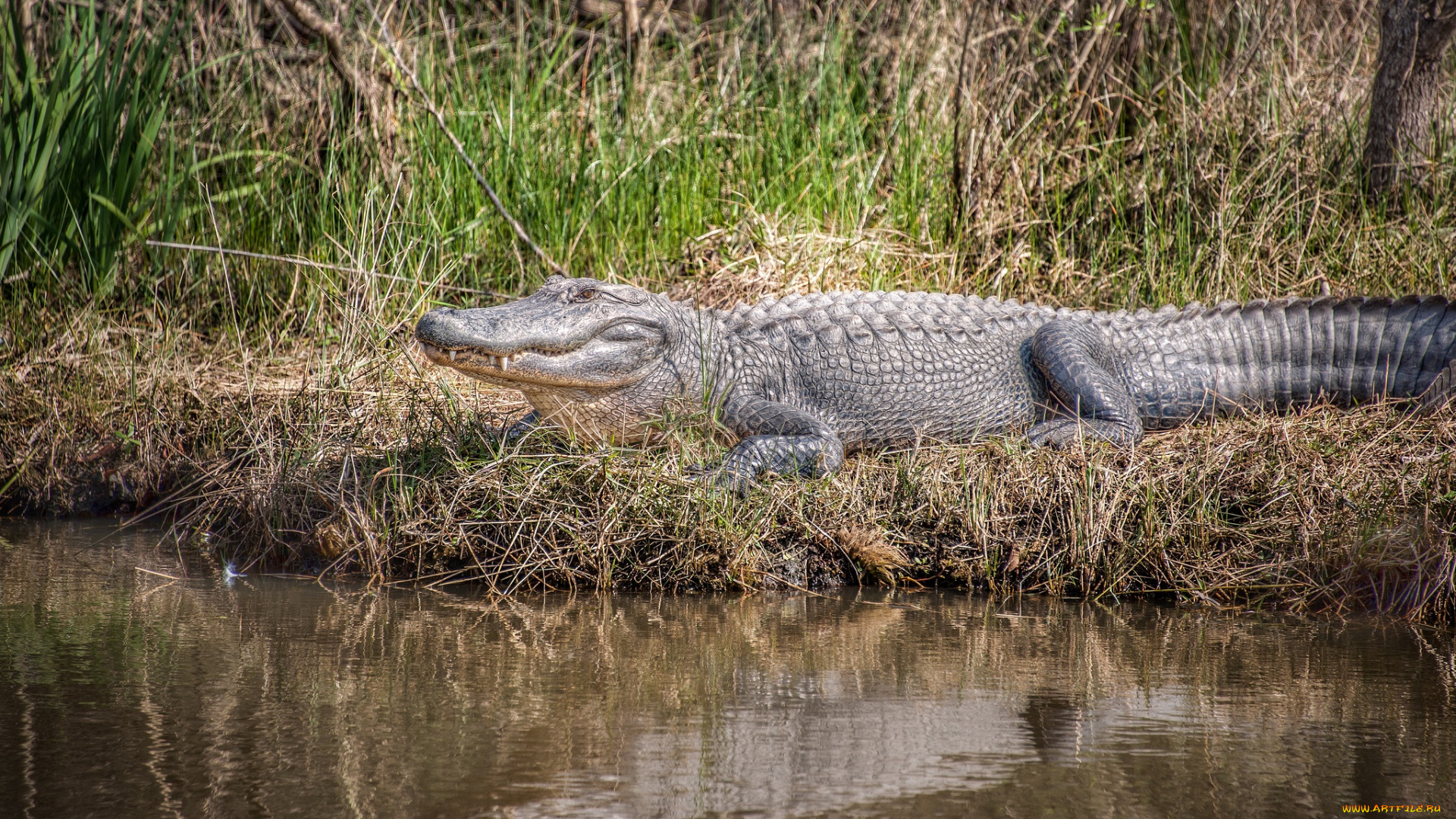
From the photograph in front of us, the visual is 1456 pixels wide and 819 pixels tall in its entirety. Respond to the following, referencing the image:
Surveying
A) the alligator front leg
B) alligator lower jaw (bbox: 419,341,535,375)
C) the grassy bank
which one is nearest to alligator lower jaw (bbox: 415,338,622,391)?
alligator lower jaw (bbox: 419,341,535,375)

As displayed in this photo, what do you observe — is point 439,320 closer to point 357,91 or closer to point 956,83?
point 357,91

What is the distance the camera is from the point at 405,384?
4.49 meters

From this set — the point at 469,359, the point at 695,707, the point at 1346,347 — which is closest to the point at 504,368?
the point at 469,359

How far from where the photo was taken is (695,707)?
2.45m

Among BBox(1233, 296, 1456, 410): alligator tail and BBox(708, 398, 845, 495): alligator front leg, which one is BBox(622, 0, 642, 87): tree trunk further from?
BBox(1233, 296, 1456, 410): alligator tail

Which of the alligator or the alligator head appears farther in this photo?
the alligator

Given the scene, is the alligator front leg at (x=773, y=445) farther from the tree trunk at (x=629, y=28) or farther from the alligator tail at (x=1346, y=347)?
the tree trunk at (x=629, y=28)

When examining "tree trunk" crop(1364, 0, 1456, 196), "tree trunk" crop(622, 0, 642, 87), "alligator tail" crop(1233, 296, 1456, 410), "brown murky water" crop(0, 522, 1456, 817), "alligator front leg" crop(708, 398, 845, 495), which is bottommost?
"brown murky water" crop(0, 522, 1456, 817)

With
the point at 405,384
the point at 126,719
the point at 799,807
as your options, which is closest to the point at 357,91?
the point at 405,384

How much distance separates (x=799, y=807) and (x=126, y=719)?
1291mm

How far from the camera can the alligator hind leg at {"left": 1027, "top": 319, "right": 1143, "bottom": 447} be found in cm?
439

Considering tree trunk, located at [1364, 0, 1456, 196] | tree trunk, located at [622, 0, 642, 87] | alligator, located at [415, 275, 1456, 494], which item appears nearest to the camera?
alligator, located at [415, 275, 1456, 494]

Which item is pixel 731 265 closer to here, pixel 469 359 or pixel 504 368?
pixel 504 368

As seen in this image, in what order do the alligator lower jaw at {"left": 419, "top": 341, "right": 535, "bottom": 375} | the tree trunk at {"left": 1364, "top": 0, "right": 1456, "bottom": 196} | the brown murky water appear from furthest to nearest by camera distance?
the tree trunk at {"left": 1364, "top": 0, "right": 1456, "bottom": 196}, the alligator lower jaw at {"left": 419, "top": 341, "right": 535, "bottom": 375}, the brown murky water
